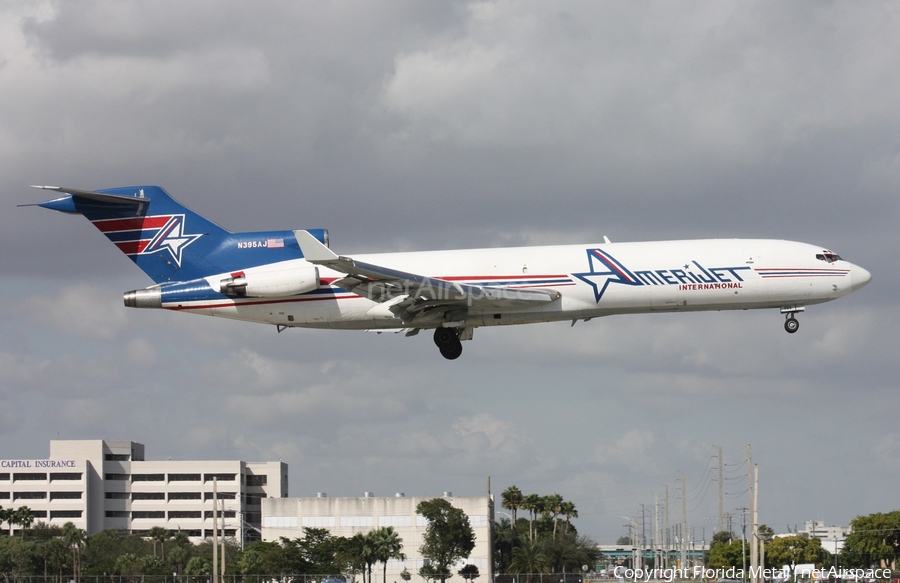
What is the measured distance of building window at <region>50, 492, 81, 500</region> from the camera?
153 metres

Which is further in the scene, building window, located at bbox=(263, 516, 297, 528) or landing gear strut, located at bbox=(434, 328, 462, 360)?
building window, located at bbox=(263, 516, 297, 528)

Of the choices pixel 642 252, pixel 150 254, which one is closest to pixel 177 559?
pixel 150 254

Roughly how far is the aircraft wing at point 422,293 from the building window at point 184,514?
12231 cm

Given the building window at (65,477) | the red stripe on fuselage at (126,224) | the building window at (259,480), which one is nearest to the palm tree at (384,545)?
the red stripe on fuselage at (126,224)

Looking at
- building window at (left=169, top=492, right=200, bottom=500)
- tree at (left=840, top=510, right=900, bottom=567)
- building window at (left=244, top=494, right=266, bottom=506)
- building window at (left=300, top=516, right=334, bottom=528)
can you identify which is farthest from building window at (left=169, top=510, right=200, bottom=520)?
tree at (left=840, top=510, right=900, bottom=567)

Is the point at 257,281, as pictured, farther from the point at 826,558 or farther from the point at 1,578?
the point at 826,558

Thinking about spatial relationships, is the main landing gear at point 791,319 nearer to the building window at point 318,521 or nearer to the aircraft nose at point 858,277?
the aircraft nose at point 858,277

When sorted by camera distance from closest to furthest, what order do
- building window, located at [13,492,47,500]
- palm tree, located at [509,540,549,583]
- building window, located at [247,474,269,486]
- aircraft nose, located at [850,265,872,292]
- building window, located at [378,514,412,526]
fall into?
aircraft nose, located at [850,265,872,292], palm tree, located at [509,540,549,583], building window, located at [378,514,412,526], building window, located at [13,492,47,500], building window, located at [247,474,269,486]

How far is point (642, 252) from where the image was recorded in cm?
4047

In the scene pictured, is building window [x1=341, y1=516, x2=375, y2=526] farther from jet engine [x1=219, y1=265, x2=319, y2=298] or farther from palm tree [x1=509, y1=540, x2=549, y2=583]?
jet engine [x1=219, y1=265, x2=319, y2=298]

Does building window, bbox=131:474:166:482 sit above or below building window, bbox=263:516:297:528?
above

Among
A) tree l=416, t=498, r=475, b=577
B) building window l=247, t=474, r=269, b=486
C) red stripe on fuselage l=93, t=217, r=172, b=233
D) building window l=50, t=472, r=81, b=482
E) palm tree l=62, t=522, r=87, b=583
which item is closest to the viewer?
red stripe on fuselage l=93, t=217, r=172, b=233

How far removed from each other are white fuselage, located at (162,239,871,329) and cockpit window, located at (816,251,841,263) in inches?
3.4

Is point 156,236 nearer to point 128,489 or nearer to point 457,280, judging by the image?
point 457,280
